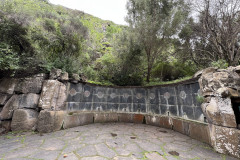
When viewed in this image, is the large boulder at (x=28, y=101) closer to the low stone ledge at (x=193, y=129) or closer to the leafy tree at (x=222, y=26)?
the low stone ledge at (x=193, y=129)

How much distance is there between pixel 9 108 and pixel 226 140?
21.4 ft

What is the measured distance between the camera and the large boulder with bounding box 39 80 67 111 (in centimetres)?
365

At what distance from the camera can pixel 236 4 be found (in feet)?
15.6

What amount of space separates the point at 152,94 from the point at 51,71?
4.66 meters

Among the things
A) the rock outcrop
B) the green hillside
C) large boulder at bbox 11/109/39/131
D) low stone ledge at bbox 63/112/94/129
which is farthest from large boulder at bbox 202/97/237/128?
large boulder at bbox 11/109/39/131

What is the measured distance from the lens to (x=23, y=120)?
11.4ft

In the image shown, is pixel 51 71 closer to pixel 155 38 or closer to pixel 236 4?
pixel 155 38

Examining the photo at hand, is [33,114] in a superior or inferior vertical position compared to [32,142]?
superior

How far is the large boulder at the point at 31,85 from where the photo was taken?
149 inches

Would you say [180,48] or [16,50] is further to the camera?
[180,48]

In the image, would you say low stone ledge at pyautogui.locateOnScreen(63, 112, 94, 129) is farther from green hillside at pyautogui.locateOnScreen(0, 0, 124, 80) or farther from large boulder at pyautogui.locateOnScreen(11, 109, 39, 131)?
green hillside at pyautogui.locateOnScreen(0, 0, 124, 80)

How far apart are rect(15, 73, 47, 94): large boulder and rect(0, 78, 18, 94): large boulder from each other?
164 millimetres

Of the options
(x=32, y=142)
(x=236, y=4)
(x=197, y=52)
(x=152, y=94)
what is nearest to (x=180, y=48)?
(x=197, y=52)

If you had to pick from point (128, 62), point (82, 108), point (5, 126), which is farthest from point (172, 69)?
point (5, 126)
